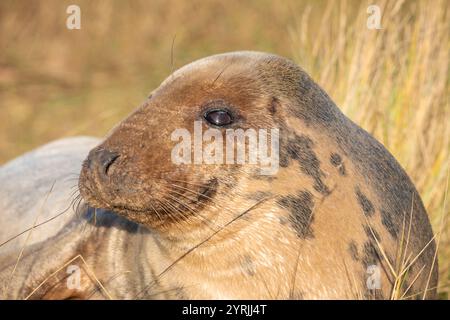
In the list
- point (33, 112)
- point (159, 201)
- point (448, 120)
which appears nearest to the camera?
point (159, 201)

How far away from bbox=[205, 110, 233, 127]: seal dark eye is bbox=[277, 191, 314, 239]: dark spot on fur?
0.41 m

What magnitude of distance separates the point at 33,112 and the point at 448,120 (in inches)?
258

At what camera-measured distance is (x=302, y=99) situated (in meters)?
4.41

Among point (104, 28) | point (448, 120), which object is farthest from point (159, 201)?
point (104, 28)

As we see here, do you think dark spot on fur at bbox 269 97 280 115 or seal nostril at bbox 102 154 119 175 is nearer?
seal nostril at bbox 102 154 119 175

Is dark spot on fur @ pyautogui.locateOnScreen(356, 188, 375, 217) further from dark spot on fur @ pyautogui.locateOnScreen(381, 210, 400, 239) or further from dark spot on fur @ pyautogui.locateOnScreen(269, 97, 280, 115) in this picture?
dark spot on fur @ pyautogui.locateOnScreen(269, 97, 280, 115)

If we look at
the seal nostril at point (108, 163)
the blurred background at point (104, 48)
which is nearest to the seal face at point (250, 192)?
the seal nostril at point (108, 163)

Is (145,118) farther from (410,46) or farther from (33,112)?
(33,112)

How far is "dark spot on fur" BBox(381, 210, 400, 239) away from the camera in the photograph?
4.38m

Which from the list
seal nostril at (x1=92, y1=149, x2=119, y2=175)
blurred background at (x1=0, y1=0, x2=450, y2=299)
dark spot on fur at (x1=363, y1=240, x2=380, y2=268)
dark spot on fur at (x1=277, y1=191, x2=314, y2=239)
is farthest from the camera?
blurred background at (x1=0, y1=0, x2=450, y2=299)

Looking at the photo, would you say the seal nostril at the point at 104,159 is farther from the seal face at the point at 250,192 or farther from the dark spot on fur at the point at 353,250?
the dark spot on fur at the point at 353,250

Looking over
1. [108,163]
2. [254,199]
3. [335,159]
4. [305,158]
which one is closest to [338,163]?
[335,159]

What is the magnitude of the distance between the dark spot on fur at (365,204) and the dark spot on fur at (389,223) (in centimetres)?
8

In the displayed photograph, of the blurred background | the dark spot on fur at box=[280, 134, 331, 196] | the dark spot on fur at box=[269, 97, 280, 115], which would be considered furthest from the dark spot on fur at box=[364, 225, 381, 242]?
the blurred background
